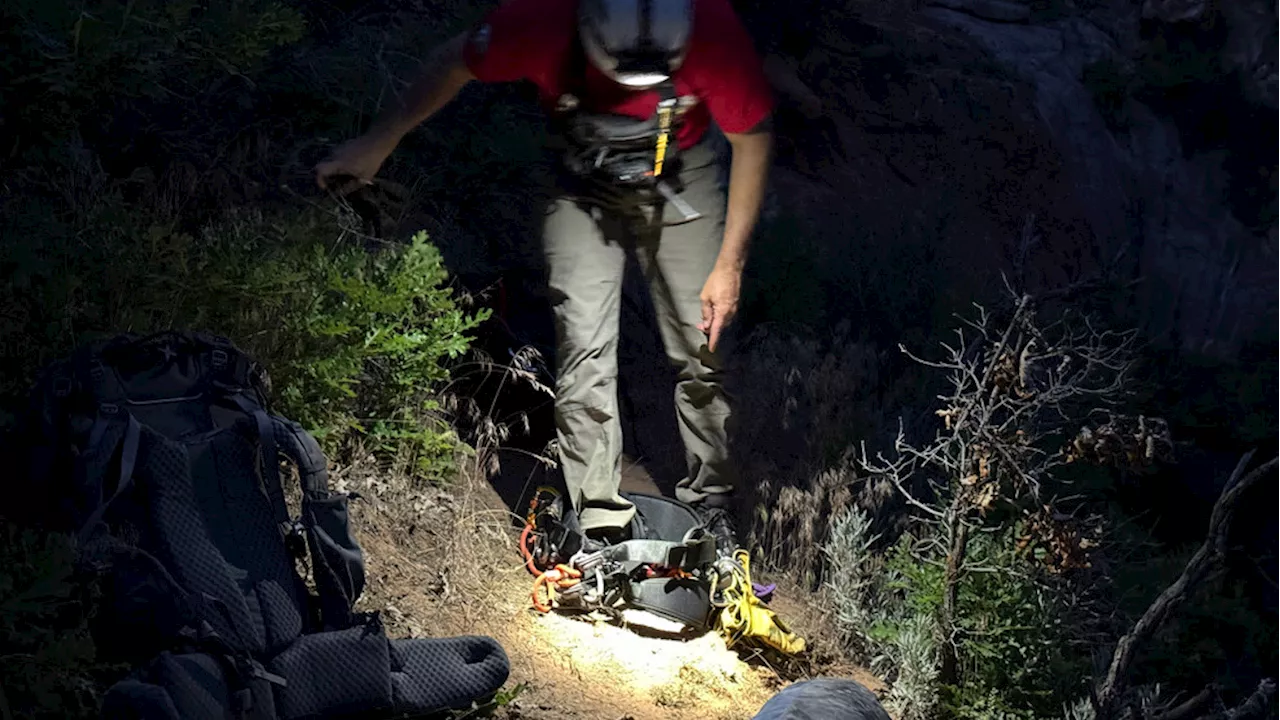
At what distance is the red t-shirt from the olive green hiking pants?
0.66ft

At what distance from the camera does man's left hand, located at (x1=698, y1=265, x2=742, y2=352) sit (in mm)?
4516

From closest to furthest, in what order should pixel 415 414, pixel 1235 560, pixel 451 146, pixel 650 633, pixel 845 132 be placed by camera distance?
pixel 650 633
pixel 415 414
pixel 451 146
pixel 1235 560
pixel 845 132

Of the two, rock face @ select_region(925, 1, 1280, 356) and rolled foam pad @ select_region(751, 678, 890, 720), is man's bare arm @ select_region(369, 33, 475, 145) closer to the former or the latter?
rolled foam pad @ select_region(751, 678, 890, 720)

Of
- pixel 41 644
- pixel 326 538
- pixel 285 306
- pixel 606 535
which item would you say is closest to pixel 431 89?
pixel 285 306

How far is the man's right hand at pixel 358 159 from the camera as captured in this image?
14.1 ft

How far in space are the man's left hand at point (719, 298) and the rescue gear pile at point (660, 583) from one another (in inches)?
25.9

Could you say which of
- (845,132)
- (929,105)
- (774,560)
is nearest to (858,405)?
(774,560)

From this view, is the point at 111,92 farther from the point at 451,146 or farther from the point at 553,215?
the point at 451,146

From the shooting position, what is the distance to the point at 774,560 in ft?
17.7

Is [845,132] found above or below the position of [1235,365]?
above

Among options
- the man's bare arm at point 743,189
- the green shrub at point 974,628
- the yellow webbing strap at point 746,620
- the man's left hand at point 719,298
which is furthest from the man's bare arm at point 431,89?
the green shrub at point 974,628

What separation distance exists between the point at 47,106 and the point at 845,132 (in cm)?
503

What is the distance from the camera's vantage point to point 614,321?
4621mm

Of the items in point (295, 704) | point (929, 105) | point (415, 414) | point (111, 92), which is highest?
point (111, 92)
